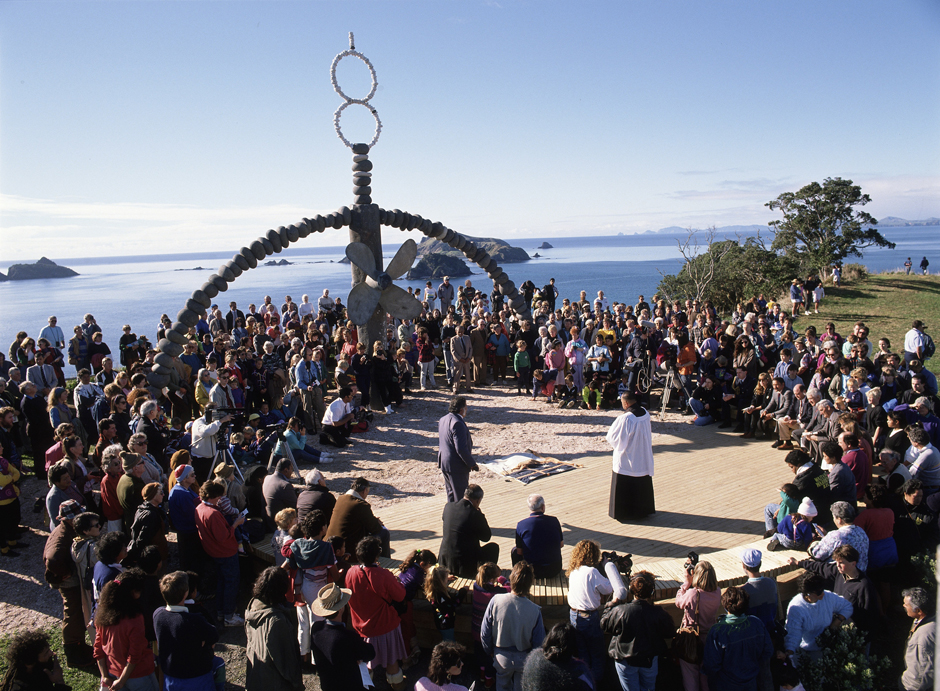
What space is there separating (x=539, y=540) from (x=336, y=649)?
2.10m

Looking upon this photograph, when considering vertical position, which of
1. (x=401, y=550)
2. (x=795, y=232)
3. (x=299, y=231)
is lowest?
(x=401, y=550)

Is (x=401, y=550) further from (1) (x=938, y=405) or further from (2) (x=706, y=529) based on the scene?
(1) (x=938, y=405)

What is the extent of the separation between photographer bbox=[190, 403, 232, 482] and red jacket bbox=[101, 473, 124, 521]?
1.60m

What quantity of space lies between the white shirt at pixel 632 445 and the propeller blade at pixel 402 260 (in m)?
8.07

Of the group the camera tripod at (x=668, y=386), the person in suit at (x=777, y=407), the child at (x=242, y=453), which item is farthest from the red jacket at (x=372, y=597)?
the camera tripod at (x=668, y=386)

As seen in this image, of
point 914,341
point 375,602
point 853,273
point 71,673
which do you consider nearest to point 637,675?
point 375,602

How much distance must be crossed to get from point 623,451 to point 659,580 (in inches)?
78.2

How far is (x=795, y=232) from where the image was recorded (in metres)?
40.4

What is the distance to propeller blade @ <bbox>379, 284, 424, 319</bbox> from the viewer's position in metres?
14.4

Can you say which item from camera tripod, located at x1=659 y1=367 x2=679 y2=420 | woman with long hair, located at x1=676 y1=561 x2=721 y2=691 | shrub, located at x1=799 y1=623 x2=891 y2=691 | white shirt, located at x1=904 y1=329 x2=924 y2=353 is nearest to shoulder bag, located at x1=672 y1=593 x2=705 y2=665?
woman with long hair, located at x1=676 y1=561 x2=721 y2=691

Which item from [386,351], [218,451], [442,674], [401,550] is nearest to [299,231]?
[386,351]

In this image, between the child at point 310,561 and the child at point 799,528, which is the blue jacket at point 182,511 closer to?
the child at point 310,561

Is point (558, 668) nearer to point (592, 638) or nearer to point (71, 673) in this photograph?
point (592, 638)

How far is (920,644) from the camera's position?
4504 millimetres
